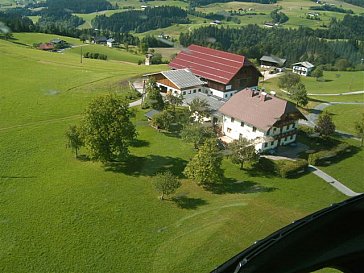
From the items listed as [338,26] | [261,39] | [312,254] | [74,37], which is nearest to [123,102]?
[312,254]

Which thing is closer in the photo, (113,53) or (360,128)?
(360,128)

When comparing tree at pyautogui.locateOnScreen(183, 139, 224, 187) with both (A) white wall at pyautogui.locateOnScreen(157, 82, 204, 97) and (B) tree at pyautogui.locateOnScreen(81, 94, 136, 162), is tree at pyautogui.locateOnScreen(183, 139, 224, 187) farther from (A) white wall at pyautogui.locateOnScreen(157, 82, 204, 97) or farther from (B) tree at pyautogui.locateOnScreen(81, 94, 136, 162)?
(A) white wall at pyautogui.locateOnScreen(157, 82, 204, 97)

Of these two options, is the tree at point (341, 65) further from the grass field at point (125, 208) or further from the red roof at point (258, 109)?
the grass field at point (125, 208)

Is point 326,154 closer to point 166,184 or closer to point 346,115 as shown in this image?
point 166,184

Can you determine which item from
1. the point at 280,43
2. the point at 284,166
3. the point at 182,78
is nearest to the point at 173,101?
the point at 182,78

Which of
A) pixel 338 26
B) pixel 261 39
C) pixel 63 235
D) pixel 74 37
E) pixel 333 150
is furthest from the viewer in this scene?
pixel 338 26

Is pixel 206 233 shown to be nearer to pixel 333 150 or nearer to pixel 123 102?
pixel 123 102

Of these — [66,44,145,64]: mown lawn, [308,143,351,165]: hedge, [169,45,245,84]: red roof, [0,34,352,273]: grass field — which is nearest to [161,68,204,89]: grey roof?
[169,45,245,84]: red roof
